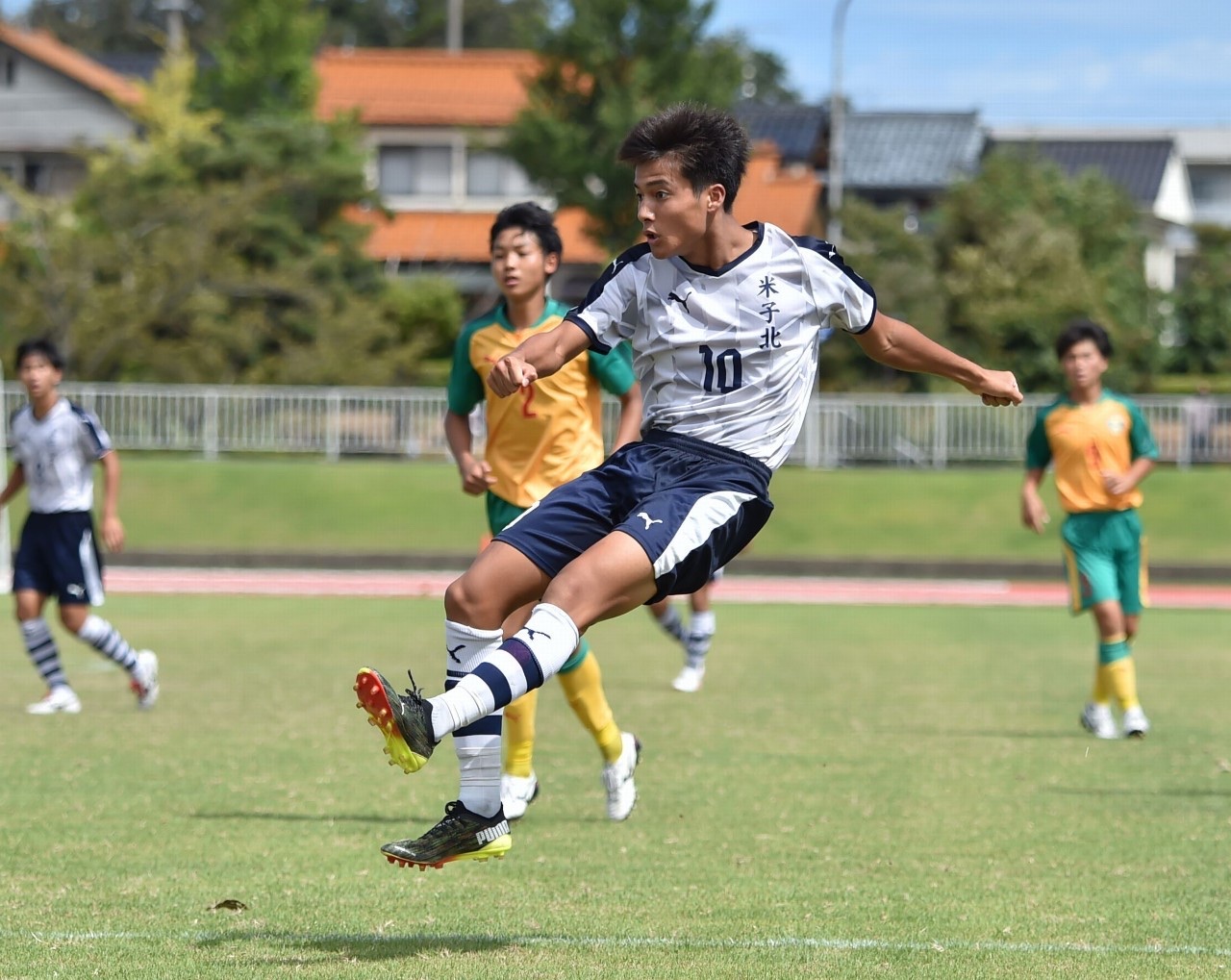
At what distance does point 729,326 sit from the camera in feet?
18.5

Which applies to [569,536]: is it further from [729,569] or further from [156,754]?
[729,569]

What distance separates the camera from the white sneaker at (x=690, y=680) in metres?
12.4

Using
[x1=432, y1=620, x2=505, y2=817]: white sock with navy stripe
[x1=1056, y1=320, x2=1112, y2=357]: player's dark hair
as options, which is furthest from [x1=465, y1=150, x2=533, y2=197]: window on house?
[x1=432, y1=620, x2=505, y2=817]: white sock with navy stripe

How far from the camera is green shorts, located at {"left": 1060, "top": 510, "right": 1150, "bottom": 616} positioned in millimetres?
10336

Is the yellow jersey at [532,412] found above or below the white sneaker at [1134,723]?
above

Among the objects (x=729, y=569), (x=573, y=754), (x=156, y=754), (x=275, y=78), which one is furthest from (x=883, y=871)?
(x=275, y=78)

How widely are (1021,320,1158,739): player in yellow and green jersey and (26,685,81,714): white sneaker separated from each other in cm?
587

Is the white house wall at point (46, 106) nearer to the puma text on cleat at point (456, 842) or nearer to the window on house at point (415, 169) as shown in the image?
the window on house at point (415, 169)

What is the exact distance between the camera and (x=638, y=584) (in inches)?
Result: 209

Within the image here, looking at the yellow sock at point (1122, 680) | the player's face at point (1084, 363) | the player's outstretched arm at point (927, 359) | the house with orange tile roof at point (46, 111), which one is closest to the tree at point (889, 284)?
the player's face at point (1084, 363)

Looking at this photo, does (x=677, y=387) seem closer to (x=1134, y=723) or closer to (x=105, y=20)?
(x=1134, y=723)

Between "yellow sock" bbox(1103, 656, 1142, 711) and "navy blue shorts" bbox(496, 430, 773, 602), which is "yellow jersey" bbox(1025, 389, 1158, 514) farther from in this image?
"navy blue shorts" bbox(496, 430, 773, 602)

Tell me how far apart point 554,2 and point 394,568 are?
51.7ft

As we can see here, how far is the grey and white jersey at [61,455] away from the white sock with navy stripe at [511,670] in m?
6.36
